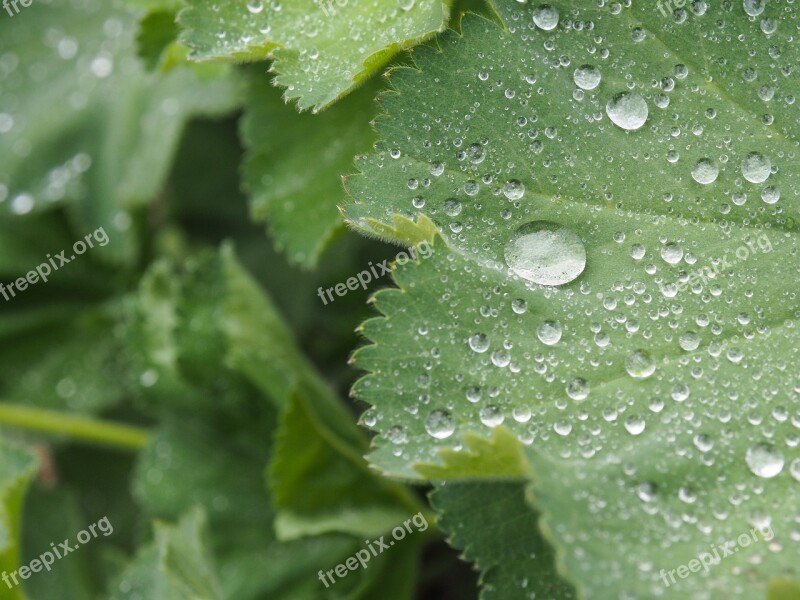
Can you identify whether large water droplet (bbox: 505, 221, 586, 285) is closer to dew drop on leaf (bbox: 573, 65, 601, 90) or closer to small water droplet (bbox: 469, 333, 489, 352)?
small water droplet (bbox: 469, 333, 489, 352)

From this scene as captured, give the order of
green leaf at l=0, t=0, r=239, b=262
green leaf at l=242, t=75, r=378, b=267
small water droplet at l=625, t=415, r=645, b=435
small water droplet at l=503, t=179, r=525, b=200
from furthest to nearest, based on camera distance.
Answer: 1. green leaf at l=0, t=0, r=239, b=262
2. green leaf at l=242, t=75, r=378, b=267
3. small water droplet at l=503, t=179, r=525, b=200
4. small water droplet at l=625, t=415, r=645, b=435

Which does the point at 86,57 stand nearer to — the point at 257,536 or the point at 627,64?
the point at 257,536

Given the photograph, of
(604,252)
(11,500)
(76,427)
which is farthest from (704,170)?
(76,427)

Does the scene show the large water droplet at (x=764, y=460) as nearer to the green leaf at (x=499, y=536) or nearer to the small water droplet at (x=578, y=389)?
the small water droplet at (x=578, y=389)

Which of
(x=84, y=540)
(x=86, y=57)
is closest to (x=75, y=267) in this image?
(x=86, y=57)

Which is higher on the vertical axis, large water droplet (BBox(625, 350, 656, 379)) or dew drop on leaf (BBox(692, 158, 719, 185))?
dew drop on leaf (BBox(692, 158, 719, 185))

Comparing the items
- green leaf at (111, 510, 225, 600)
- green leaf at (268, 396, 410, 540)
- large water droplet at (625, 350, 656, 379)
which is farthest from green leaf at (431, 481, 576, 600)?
green leaf at (111, 510, 225, 600)

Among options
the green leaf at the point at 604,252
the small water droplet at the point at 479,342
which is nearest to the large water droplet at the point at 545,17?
the green leaf at the point at 604,252

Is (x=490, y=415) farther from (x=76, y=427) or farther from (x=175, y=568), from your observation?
(x=76, y=427)
